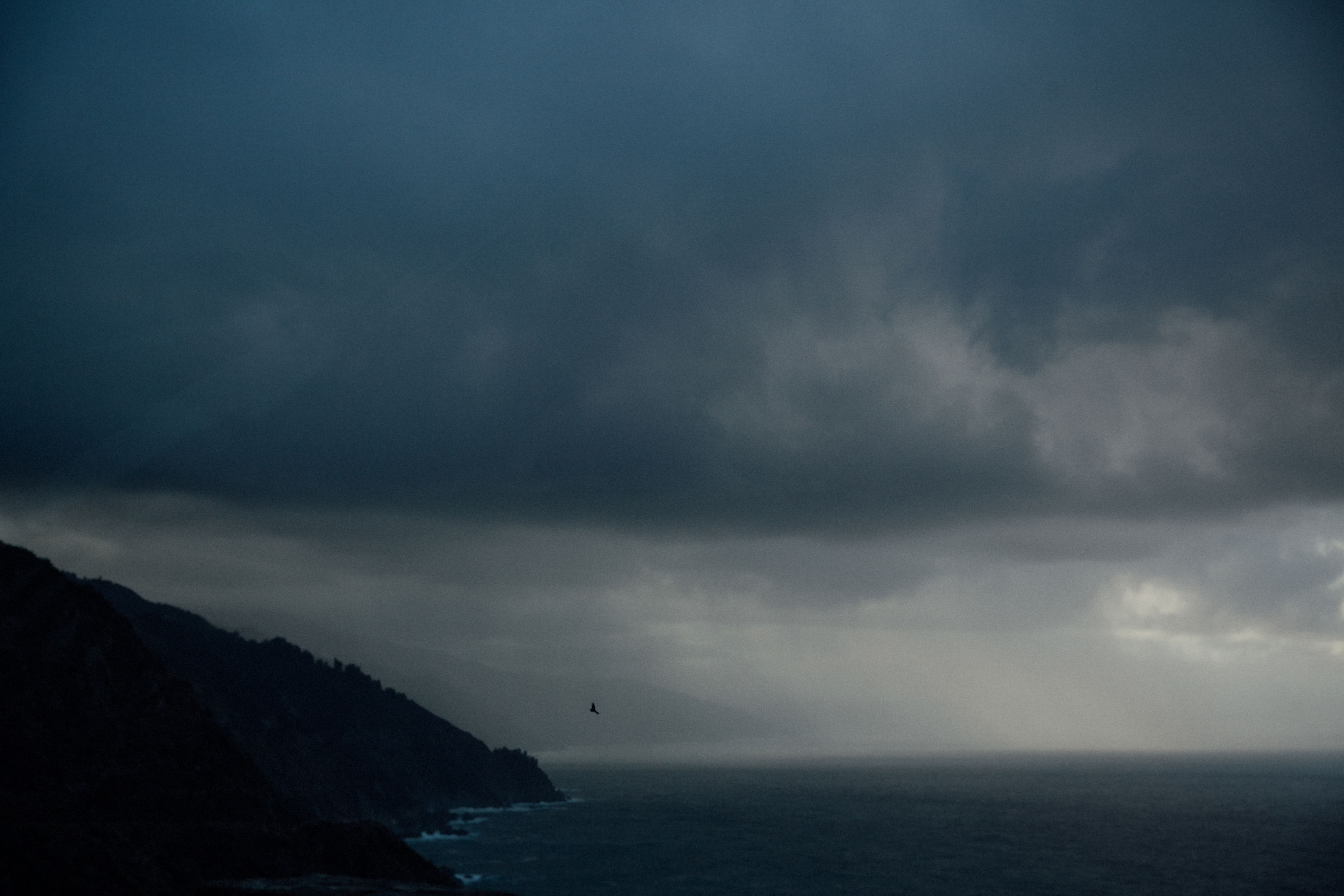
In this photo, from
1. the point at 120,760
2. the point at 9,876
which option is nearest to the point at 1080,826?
the point at 120,760

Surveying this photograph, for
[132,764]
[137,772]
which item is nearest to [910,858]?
[137,772]

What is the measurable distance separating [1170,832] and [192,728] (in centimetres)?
18315

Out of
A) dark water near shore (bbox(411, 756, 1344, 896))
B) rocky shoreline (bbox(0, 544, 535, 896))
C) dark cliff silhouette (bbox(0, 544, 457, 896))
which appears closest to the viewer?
rocky shoreline (bbox(0, 544, 535, 896))

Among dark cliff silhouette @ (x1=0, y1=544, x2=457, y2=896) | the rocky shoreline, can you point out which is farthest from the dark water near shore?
the rocky shoreline

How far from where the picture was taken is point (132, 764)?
267 ft

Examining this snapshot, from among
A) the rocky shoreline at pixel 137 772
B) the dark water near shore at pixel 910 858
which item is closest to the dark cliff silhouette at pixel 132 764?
the rocky shoreline at pixel 137 772

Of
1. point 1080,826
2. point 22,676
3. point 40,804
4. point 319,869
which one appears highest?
point 22,676

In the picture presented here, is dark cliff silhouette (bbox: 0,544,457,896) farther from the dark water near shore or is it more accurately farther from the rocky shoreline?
the dark water near shore

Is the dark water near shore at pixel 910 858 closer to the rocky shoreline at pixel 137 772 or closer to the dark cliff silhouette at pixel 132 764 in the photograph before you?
the dark cliff silhouette at pixel 132 764

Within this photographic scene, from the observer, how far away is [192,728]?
297 feet

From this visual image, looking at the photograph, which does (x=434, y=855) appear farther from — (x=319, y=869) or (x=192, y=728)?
(x=319, y=869)

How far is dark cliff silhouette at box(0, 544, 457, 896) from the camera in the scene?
70.2 meters

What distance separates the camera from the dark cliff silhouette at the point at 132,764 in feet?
230

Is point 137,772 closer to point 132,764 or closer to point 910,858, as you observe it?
point 132,764
